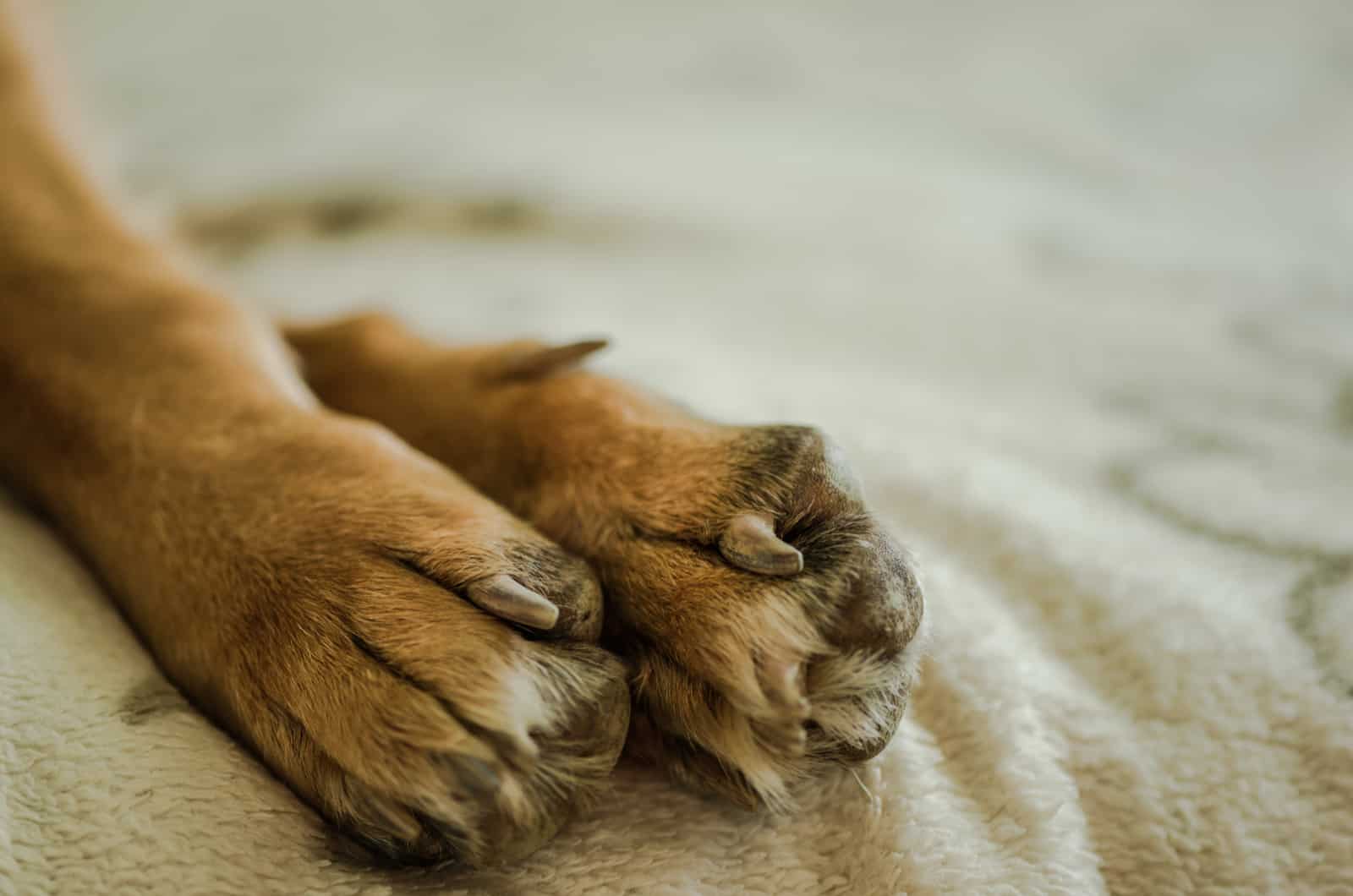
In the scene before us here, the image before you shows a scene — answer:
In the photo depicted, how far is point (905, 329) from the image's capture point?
87cm

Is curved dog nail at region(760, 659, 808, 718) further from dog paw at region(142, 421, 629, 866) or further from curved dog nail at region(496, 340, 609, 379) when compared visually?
curved dog nail at region(496, 340, 609, 379)

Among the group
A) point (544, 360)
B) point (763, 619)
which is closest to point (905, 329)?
point (544, 360)

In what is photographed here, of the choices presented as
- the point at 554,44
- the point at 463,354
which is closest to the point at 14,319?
the point at 463,354

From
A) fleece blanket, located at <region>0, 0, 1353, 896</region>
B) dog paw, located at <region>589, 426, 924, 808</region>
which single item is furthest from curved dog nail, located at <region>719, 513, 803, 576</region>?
fleece blanket, located at <region>0, 0, 1353, 896</region>

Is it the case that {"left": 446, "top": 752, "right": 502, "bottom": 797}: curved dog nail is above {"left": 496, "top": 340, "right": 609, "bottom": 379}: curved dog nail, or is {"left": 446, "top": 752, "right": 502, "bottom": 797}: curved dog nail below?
below

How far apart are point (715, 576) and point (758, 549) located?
26 millimetres

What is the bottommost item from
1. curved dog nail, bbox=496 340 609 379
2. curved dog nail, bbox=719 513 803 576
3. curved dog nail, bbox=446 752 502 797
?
curved dog nail, bbox=446 752 502 797

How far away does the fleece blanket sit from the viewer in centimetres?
46

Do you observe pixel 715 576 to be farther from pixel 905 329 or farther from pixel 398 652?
pixel 905 329

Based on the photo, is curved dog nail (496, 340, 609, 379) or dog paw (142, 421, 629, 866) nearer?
dog paw (142, 421, 629, 866)

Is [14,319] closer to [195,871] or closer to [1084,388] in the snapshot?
[195,871]

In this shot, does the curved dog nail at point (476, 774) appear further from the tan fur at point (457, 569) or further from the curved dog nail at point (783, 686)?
the curved dog nail at point (783, 686)

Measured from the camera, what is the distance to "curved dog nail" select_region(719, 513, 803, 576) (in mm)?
444

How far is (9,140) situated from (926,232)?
797 millimetres
